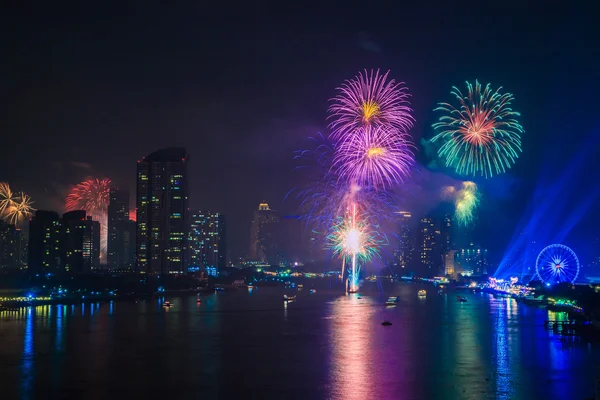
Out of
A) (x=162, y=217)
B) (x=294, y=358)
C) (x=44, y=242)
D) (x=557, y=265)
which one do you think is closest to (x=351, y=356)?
(x=294, y=358)

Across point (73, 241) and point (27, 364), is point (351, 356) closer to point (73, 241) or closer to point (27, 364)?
point (27, 364)

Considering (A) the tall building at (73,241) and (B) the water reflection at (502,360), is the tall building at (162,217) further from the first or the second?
(B) the water reflection at (502,360)

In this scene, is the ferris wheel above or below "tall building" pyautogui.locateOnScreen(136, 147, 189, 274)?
below

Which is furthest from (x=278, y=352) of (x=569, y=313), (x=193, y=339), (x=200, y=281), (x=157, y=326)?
(x=200, y=281)

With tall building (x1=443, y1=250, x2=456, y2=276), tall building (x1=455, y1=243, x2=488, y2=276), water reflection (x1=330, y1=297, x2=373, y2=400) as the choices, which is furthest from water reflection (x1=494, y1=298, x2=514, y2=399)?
tall building (x1=443, y1=250, x2=456, y2=276)

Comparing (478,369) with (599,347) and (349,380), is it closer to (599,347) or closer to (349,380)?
(349,380)

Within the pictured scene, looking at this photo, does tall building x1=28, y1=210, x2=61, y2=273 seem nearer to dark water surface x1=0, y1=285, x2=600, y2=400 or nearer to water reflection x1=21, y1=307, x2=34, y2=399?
dark water surface x1=0, y1=285, x2=600, y2=400
